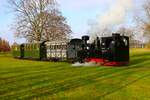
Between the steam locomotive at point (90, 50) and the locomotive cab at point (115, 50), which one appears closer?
the locomotive cab at point (115, 50)

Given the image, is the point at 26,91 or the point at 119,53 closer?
the point at 26,91

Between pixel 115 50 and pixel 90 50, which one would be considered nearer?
pixel 115 50

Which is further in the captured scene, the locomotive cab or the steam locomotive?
the steam locomotive

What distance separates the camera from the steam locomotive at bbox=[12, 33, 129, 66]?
3019cm

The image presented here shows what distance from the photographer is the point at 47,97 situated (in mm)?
12086

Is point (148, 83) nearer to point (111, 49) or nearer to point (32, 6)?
point (111, 49)

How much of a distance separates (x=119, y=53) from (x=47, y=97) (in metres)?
18.9

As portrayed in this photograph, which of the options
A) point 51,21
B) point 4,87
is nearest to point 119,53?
point 4,87

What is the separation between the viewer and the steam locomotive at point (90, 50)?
3019cm

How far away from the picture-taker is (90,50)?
32.2 meters

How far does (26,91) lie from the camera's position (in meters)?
13.6

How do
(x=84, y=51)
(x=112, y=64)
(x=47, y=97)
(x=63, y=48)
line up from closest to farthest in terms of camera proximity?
(x=47, y=97), (x=112, y=64), (x=84, y=51), (x=63, y=48)

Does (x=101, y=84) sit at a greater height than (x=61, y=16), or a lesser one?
lesser

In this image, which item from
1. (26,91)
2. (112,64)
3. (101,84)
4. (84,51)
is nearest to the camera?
(26,91)
